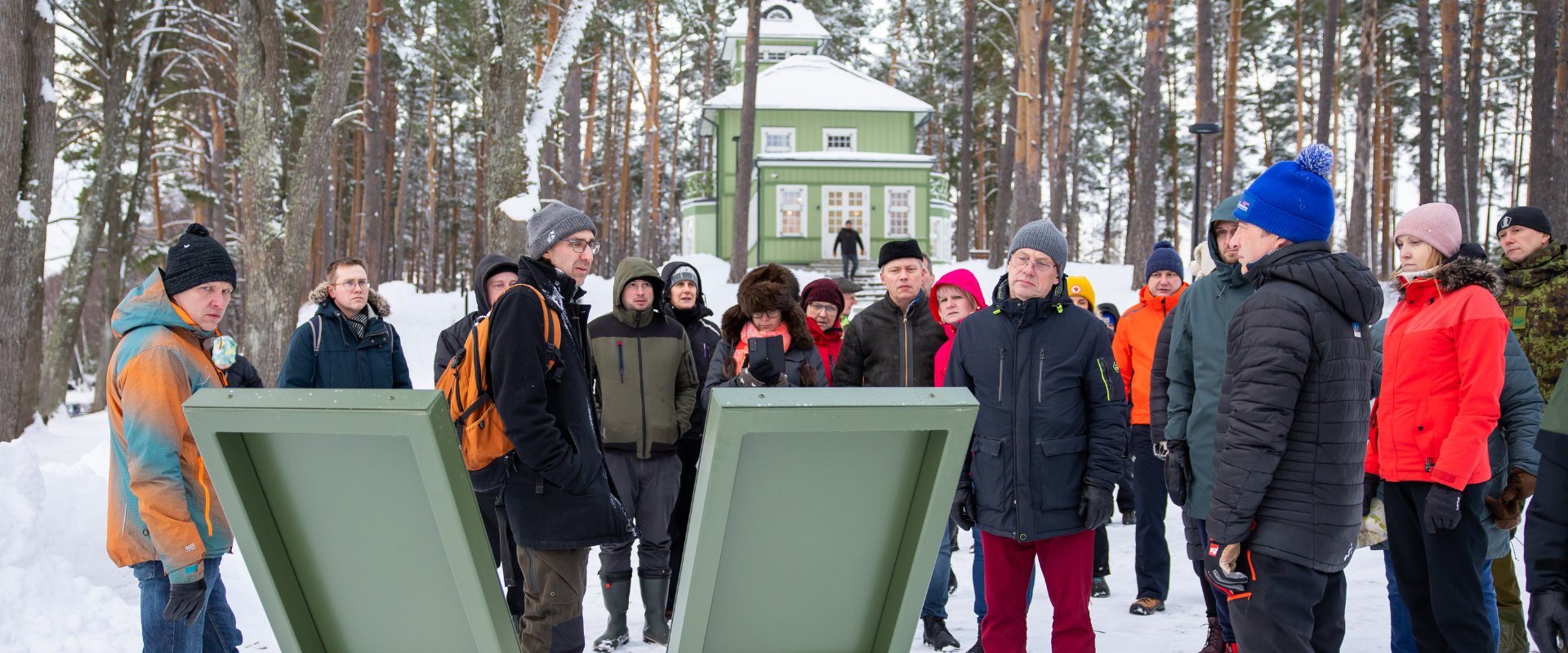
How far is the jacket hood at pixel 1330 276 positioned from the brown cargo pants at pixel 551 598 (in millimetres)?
2396

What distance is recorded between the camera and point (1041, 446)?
348cm

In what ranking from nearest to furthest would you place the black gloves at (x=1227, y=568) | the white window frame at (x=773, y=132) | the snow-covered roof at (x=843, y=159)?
1. the black gloves at (x=1227, y=568)
2. the snow-covered roof at (x=843, y=159)
3. the white window frame at (x=773, y=132)

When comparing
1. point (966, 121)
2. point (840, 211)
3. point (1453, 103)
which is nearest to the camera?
point (1453, 103)

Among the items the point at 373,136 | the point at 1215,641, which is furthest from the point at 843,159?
the point at 1215,641

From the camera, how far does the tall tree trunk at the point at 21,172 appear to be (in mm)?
7262

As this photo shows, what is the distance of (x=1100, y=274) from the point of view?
23.1 metres

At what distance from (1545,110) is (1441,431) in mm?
14910

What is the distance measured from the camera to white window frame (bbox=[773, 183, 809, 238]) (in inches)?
999

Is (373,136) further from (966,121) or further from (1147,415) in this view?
(1147,415)

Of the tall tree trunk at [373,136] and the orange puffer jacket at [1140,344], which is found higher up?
the tall tree trunk at [373,136]

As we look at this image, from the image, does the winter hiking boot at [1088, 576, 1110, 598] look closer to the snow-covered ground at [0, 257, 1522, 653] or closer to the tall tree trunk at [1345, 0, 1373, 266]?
the snow-covered ground at [0, 257, 1522, 653]

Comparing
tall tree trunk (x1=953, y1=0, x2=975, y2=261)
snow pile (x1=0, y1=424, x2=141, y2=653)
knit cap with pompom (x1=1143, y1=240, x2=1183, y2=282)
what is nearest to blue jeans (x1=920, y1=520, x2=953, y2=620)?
knit cap with pompom (x1=1143, y1=240, x2=1183, y2=282)

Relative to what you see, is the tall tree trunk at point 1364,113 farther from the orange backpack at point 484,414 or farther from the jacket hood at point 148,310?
the jacket hood at point 148,310

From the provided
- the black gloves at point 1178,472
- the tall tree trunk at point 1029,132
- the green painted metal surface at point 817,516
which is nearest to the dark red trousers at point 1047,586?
the black gloves at point 1178,472
